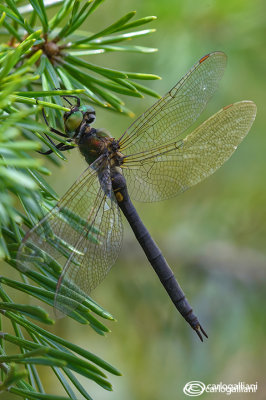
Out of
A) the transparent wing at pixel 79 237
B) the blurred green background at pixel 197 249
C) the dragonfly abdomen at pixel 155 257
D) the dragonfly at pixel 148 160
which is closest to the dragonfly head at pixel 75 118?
the dragonfly at pixel 148 160

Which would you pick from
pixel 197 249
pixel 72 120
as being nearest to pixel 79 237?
pixel 72 120

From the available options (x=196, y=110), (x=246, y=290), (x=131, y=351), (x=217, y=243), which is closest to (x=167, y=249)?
(x=217, y=243)

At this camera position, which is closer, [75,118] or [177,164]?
[75,118]

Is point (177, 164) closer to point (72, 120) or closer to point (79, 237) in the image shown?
point (72, 120)

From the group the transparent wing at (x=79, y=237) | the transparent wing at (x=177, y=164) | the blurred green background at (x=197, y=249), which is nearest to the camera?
the transparent wing at (x=79, y=237)

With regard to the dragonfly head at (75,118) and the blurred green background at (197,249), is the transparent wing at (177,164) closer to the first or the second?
the dragonfly head at (75,118)

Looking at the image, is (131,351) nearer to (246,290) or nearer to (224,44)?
(246,290)
